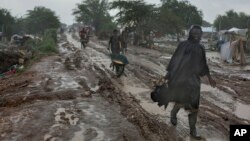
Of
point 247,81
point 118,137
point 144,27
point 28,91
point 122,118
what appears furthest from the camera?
point 144,27

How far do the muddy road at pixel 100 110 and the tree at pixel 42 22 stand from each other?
56494 millimetres

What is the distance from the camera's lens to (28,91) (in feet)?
35.5

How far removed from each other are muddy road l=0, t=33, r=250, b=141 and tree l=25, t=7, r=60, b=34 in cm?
5649

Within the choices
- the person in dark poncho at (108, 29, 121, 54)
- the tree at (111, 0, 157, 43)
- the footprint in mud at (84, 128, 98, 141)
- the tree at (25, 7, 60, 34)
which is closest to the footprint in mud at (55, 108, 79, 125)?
the footprint in mud at (84, 128, 98, 141)

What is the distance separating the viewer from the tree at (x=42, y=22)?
69.2 metres

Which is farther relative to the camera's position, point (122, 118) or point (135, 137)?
point (122, 118)

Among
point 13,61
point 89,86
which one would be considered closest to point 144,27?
point 13,61

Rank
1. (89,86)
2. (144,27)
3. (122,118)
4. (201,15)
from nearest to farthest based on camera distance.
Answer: (122,118), (89,86), (144,27), (201,15)

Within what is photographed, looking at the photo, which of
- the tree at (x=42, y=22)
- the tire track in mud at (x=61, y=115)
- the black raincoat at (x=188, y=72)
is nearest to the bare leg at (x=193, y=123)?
the black raincoat at (x=188, y=72)

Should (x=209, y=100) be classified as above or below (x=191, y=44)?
below

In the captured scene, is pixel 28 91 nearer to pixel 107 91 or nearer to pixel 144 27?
pixel 107 91

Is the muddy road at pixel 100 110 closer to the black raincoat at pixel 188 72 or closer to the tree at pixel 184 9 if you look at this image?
the black raincoat at pixel 188 72

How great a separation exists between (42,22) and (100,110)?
62.9 metres

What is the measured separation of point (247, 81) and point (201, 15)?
57.3m
